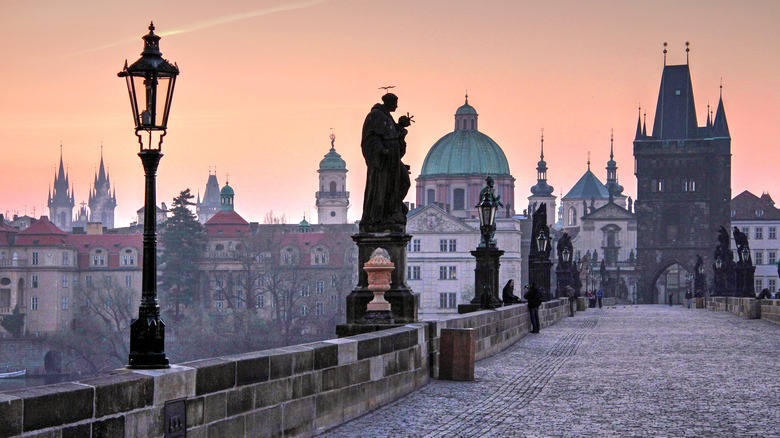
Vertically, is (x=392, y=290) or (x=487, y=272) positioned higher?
(x=487, y=272)

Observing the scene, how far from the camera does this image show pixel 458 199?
174250mm

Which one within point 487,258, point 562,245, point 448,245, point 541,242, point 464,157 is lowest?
point 487,258

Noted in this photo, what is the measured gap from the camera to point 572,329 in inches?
1559

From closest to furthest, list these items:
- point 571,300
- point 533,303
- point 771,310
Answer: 1. point 533,303
2. point 771,310
3. point 571,300

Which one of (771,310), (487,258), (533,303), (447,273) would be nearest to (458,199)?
(447,273)

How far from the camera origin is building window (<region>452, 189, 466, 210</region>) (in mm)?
174000

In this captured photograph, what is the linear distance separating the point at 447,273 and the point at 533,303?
120m

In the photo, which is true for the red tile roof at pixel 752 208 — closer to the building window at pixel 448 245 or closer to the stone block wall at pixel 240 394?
the building window at pixel 448 245

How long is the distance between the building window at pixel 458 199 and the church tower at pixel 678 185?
30578 millimetres

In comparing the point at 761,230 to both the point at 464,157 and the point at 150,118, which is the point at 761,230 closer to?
the point at 464,157

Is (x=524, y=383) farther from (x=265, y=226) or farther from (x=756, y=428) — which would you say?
(x=265, y=226)

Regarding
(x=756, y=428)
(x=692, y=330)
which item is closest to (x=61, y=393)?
(x=756, y=428)

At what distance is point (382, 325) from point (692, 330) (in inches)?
837

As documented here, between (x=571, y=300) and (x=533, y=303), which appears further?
(x=571, y=300)
